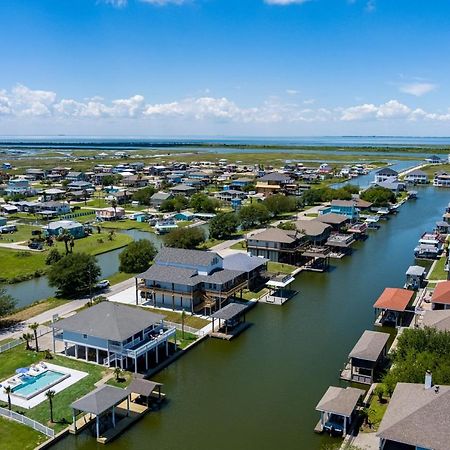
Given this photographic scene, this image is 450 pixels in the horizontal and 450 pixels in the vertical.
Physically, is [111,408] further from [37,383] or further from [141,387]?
[37,383]

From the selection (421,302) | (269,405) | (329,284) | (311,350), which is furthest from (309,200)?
(269,405)

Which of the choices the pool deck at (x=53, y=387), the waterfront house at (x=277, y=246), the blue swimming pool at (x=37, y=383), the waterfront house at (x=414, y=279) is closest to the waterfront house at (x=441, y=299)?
the waterfront house at (x=414, y=279)

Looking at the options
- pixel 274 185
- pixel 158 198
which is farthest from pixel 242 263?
pixel 274 185

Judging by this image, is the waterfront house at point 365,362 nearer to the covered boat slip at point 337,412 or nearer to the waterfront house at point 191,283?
the covered boat slip at point 337,412

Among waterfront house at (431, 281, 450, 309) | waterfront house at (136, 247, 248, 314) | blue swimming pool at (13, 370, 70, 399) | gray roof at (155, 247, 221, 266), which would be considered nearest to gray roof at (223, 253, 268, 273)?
waterfront house at (136, 247, 248, 314)

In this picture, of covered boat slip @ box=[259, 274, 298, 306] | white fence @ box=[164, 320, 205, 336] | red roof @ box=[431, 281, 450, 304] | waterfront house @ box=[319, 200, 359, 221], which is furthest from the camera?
waterfront house @ box=[319, 200, 359, 221]

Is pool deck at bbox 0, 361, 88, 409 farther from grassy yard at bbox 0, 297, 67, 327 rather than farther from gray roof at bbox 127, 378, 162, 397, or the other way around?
grassy yard at bbox 0, 297, 67, 327
